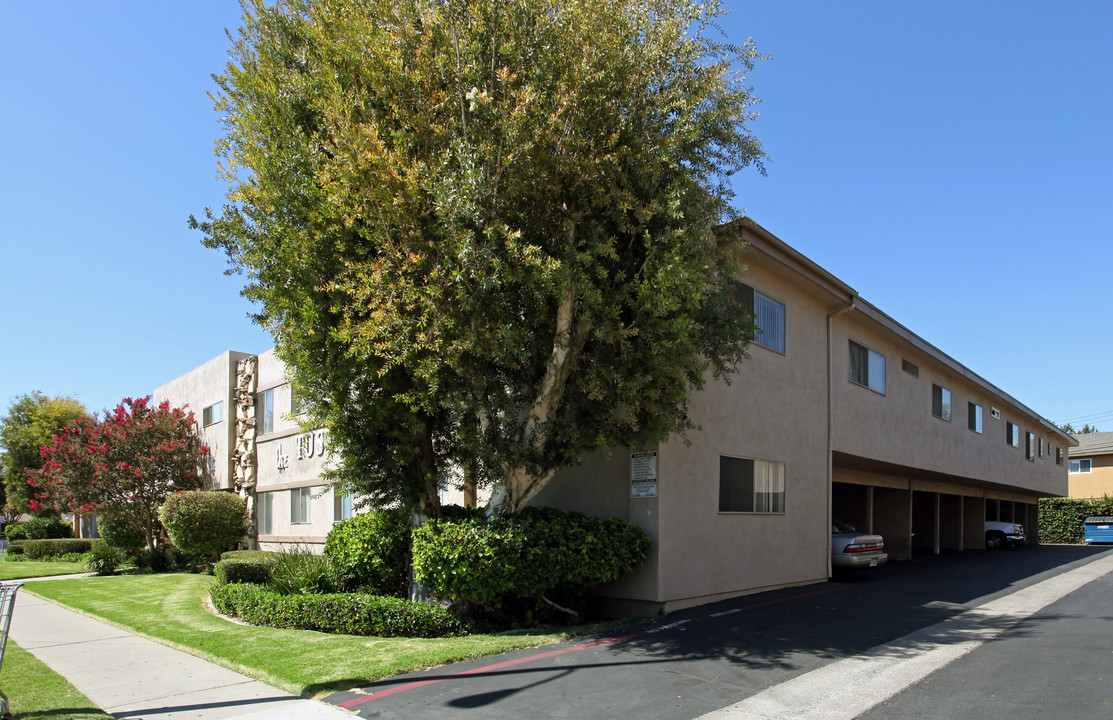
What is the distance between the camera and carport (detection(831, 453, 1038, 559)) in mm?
21938

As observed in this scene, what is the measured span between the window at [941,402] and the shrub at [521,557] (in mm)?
15030

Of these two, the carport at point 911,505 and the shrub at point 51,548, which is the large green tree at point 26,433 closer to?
the shrub at point 51,548

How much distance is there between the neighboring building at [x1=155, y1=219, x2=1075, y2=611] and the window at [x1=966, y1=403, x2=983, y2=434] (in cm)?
10

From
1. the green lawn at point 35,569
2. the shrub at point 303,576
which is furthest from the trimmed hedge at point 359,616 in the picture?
the green lawn at point 35,569

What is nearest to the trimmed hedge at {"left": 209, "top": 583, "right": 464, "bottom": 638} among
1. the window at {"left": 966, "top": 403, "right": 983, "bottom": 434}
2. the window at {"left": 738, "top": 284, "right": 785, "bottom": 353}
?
the window at {"left": 738, "top": 284, "right": 785, "bottom": 353}

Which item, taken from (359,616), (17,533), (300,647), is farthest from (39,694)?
(17,533)

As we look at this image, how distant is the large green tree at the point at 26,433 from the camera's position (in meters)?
41.6

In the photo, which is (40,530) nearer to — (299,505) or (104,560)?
(104,560)

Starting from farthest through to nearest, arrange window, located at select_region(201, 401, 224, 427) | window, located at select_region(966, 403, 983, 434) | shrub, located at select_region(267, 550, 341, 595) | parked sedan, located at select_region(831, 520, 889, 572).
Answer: window, located at select_region(966, 403, 983, 434), window, located at select_region(201, 401, 224, 427), parked sedan, located at select_region(831, 520, 889, 572), shrub, located at select_region(267, 550, 341, 595)

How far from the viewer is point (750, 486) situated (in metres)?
13.7

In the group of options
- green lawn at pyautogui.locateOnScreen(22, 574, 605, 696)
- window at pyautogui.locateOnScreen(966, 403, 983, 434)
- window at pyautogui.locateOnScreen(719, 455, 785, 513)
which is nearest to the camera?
green lawn at pyautogui.locateOnScreen(22, 574, 605, 696)

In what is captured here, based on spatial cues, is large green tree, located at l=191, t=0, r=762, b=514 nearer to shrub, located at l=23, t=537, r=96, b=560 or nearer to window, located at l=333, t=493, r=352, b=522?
window, located at l=333, t=493, r=352, b=522

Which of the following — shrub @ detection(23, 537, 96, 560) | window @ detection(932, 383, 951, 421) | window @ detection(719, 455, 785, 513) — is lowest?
shrub @ detection(23, 537, 96, 560)

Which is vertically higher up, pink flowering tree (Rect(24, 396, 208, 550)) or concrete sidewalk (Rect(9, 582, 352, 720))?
pink flowering tree (Rect(24, 396, 208, 550))
